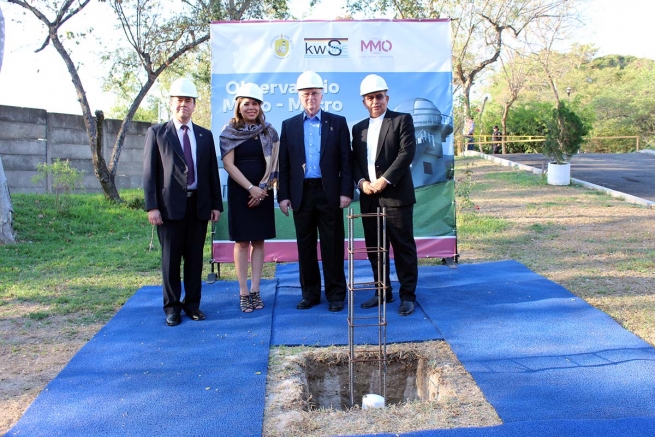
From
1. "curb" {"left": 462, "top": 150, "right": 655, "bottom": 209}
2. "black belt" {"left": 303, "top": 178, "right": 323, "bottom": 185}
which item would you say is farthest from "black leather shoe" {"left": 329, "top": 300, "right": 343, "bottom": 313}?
"curb" {"left": 462, "top": 150, "right": 655, "bottom": 209}

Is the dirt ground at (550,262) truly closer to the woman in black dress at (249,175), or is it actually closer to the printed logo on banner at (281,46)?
the woman in black dress at (249,175)

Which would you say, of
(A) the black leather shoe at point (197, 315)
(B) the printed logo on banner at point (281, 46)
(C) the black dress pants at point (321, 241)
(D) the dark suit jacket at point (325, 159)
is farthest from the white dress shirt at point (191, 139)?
(B) the printed logo on banner at point (281, 46)

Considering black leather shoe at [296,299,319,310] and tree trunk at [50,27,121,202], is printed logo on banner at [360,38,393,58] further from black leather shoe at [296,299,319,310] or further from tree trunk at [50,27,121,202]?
tree trunk at [50,27,121,202]

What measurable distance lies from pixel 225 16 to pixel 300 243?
8.44 meters

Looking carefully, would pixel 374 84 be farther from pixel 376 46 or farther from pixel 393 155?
pixel 376 46

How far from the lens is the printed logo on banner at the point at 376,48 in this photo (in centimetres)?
592

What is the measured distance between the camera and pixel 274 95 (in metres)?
5.95

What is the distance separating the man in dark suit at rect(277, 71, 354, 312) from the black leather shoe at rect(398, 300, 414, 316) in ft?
1.59

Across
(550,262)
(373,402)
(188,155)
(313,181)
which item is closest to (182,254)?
(188,155)

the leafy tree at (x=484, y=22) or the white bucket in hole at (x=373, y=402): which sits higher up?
the leafy tree at (x=484, y=22)

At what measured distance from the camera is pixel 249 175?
482 centimetres

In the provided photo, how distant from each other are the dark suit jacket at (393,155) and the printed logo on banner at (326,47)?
1.33m

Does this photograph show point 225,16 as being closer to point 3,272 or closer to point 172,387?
point 3,272

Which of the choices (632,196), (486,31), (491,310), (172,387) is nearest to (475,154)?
(486,31)
